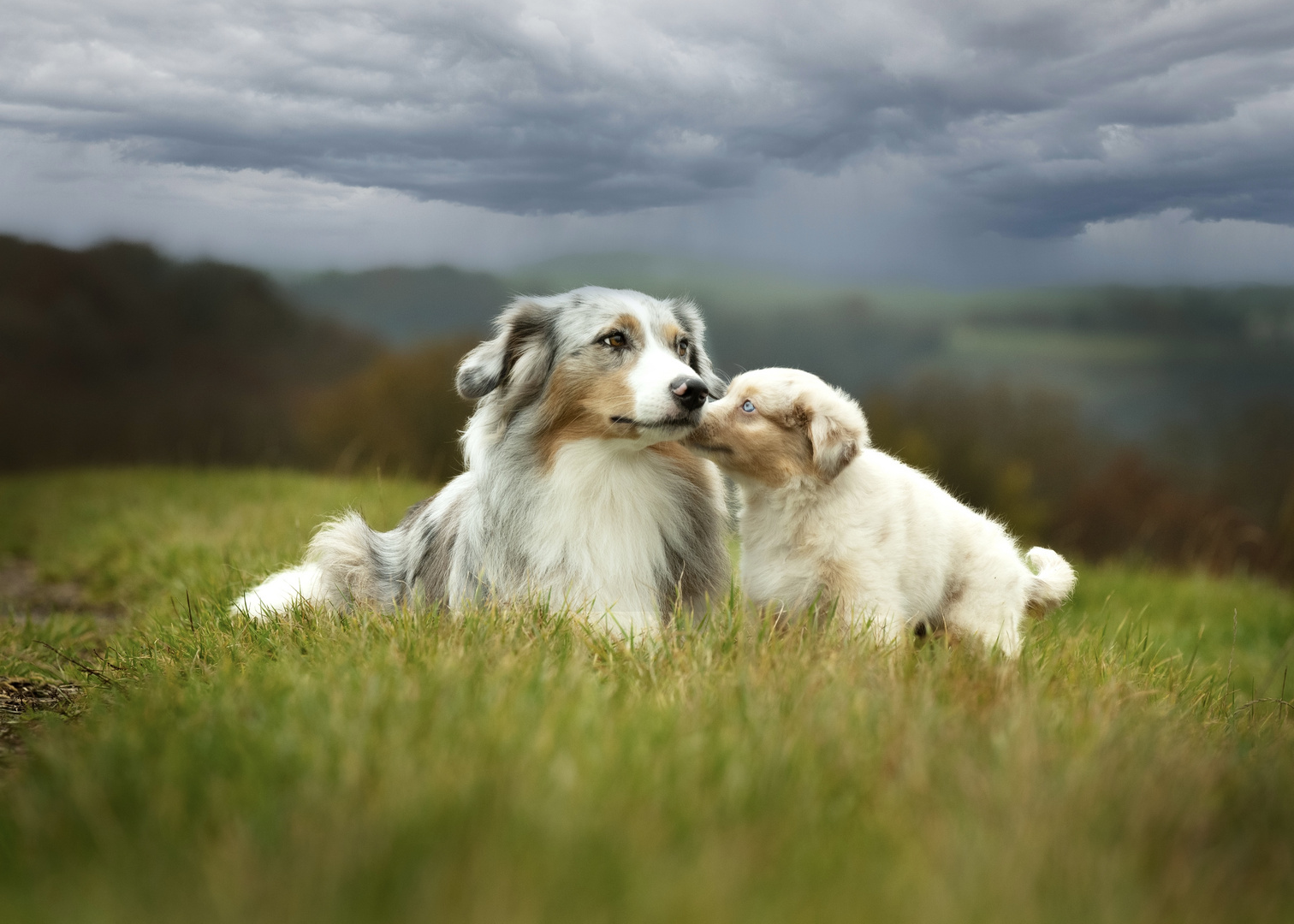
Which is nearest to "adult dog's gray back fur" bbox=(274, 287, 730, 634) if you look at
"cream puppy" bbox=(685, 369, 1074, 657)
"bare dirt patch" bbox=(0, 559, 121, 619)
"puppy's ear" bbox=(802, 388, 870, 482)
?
"cream puppy" bbox=(685, 369, 1074, 657)

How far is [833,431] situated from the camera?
167 inches

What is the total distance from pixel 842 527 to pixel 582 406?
4.16 ft

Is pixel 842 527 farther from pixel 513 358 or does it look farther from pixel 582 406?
pixel 513 358

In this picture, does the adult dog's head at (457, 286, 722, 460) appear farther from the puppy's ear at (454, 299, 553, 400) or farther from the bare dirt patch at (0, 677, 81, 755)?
the bare dirt patch at (0, 677, 81, 755)

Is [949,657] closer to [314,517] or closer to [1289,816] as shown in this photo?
[1289,816]

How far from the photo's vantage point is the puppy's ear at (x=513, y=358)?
476cm

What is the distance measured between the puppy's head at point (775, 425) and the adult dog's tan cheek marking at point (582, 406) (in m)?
0.34

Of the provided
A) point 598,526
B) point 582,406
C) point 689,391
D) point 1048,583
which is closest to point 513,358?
point 582,406

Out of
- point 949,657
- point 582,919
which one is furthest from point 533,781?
point 949,657

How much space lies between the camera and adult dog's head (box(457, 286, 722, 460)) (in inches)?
167

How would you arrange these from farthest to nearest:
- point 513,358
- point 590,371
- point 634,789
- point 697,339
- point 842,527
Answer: point 697,339
point 513,358
point 590,371
point 842,527
point 634,789

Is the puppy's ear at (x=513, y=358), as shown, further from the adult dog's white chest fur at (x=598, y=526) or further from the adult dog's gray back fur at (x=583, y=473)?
the adult dog's white chest fur at (x=598, y=526)

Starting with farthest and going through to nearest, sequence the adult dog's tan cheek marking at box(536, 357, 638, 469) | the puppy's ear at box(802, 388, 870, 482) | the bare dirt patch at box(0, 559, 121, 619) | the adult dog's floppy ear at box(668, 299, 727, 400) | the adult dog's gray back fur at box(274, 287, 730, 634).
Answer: the bare dirt patch at box(0, 559, 121, 619)
the adult dog's floppy ear at box(668, 299, 727, 400)
the adult dog's gray back fur at box(274, 287, 730, 634)
the adult dog's tan cheek marking at box(536, 357, 638, 469)
the puppy's ear at box(802, 388, 870, 482)

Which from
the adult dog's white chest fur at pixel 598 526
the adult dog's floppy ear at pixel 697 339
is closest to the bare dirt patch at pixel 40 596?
the adult dog's white chest fur at pixel 598 526
